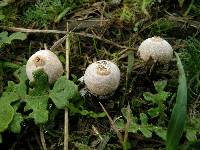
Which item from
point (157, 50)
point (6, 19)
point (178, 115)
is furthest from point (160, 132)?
point (6, 19)

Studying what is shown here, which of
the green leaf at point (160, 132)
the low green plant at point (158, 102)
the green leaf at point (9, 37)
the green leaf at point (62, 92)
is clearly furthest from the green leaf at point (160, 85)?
the green leaf at point (9, 37)

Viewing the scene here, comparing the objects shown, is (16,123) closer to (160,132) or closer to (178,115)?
(160,132)

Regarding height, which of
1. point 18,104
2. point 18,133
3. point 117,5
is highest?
point 117,5

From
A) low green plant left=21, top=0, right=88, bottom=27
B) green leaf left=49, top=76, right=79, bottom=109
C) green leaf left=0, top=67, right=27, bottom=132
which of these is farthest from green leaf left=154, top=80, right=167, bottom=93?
low green plant left=21, top=0, right=88, bottom=27

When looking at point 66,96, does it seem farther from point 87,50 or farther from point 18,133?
point 87,50

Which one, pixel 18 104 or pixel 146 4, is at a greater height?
pixel 146 4

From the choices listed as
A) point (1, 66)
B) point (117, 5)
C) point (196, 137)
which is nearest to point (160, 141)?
point (196, 137)

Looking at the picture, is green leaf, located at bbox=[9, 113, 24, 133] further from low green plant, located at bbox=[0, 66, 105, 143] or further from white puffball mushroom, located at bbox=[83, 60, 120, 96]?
white puffball mushroom, located at bbox=[83, 60, 120, 96]
